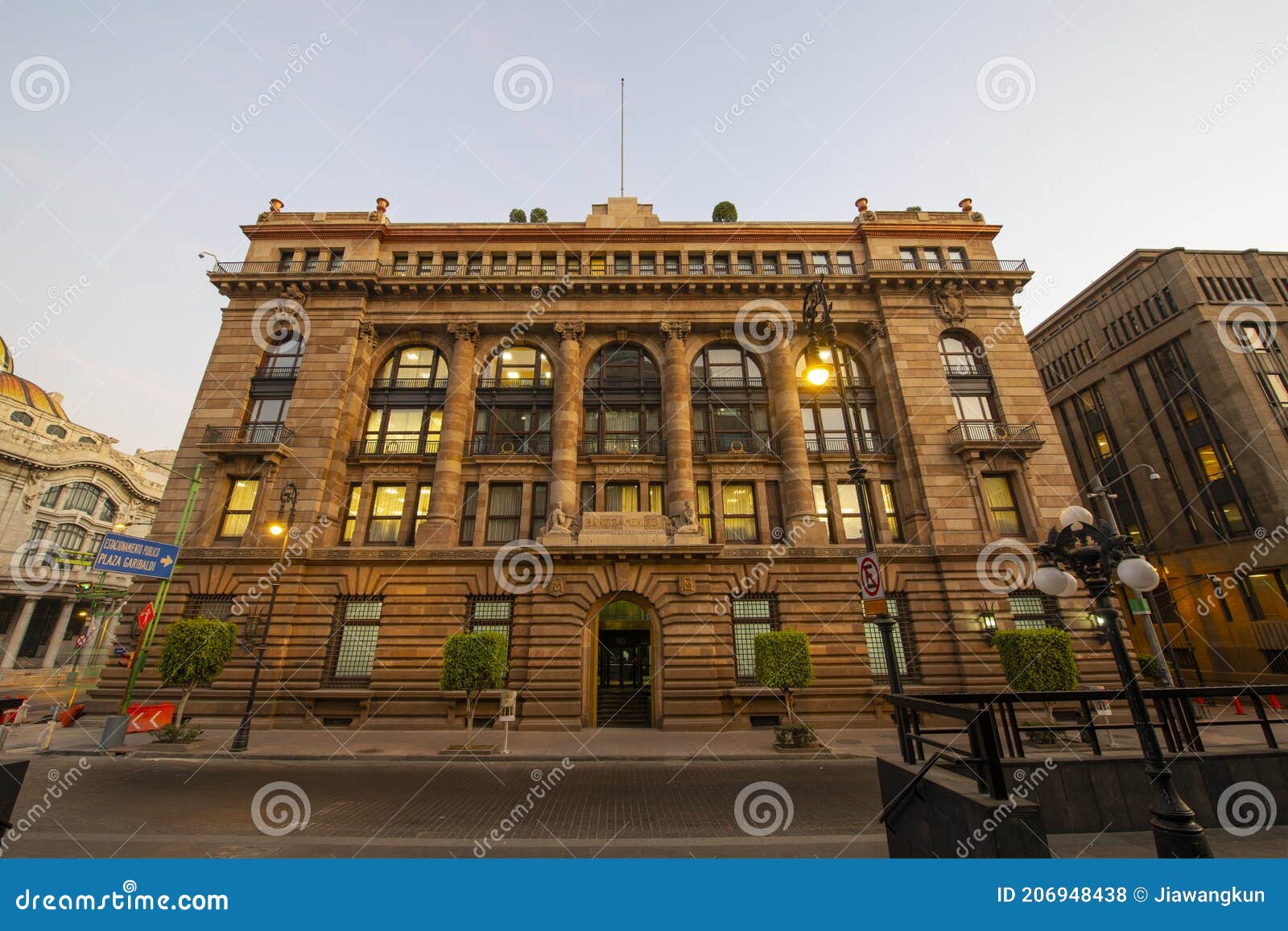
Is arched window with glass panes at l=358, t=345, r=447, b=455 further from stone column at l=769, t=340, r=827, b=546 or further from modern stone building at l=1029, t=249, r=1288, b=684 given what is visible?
modern stone building at l=1029, t=249, r=1288, b=684

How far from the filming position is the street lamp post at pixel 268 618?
14.9 meters

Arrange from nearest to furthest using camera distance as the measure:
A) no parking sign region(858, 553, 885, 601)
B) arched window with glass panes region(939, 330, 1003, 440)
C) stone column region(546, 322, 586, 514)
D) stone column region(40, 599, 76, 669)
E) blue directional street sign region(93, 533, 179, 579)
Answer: no parking sign region(858, 553, 885, 601) < blue directional street sign region(93, 533, 179, 579) < stone column region(546, 322, 586, 514) < arched window with glass panes region(939, 330, 1003, 440) < stone column region(40, 599, 76, 669)

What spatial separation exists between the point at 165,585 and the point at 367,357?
41.6 feet

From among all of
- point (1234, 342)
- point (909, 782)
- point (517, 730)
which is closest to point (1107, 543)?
point (909, 782)

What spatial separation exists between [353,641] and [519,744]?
367 inches

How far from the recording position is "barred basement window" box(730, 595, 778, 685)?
65.6 ft

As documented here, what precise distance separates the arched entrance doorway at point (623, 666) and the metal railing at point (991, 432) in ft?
55.1

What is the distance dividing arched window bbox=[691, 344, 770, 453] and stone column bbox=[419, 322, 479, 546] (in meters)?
11.4

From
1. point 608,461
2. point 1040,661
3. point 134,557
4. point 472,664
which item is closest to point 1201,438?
point 1040,661

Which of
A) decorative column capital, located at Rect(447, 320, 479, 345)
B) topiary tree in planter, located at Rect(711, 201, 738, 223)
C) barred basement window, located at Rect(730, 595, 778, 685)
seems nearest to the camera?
barred basement window, located at Rect(730, 595, 778, 685)

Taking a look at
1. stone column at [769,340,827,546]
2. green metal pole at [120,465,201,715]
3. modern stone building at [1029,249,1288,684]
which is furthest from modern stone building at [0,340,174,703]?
modern stone building at [1029,249,1288,684]

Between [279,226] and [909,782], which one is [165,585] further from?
[909,782]

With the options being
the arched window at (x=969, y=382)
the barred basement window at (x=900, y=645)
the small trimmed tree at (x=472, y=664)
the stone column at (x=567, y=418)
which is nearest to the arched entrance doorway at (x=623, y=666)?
the small trimmed tree at (x=472, y=664)

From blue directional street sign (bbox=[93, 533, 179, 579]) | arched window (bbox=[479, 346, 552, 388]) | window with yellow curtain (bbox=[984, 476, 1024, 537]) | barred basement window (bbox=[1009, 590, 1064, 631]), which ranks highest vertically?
arched window (bbox=[479, 346, 552, 388])
